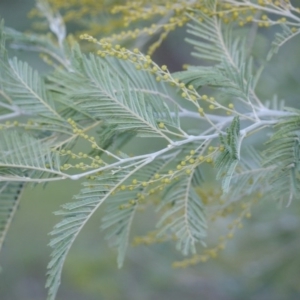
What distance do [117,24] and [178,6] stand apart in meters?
0.40

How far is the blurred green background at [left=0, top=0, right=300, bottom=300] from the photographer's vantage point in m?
2.33

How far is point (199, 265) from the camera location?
10.1 feet

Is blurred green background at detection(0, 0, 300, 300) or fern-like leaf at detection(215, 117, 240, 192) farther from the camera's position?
blurred green background at detection(0, 0, 300, 300)

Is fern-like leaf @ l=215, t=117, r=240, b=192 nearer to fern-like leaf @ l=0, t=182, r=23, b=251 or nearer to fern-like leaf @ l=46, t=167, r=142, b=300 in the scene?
fern-like leaf @ l=46, t=167, r=142, b=300

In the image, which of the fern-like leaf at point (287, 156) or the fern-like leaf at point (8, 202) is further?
the fern-like leaf at point (8, 202)

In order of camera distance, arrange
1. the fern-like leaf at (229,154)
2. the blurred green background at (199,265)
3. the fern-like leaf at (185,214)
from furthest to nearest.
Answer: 1. the blurred green background at (199,265)
2. the fern-like leaf at (185,214)
3. the fern-like leaf at (229,154)

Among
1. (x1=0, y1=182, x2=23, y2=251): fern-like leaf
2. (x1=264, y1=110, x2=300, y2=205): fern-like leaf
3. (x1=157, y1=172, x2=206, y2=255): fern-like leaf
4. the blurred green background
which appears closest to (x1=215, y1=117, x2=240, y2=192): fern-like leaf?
(x1=264, y1=110, x2=300, y2=205): fern-like leaf

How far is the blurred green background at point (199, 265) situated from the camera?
2326mm

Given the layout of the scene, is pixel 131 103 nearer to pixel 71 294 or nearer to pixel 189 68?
pixel 189 68

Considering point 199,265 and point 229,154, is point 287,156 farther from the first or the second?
point 199,265

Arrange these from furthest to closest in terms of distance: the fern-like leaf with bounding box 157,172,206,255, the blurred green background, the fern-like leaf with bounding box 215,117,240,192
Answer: the blurred green background < the fern-like leaf with bounding box 157,172,206,255 < the fern-like leaf with bounding box 215,117,240,192

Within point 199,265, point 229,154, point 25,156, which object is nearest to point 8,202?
point 25,156

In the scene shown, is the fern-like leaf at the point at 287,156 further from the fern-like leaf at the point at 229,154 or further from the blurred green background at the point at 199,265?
the blurred green background at the point at 199,265

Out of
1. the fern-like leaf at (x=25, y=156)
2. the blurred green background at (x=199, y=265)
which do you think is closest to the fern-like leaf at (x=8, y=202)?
the fern-like leaf at (x=25, y=156)
